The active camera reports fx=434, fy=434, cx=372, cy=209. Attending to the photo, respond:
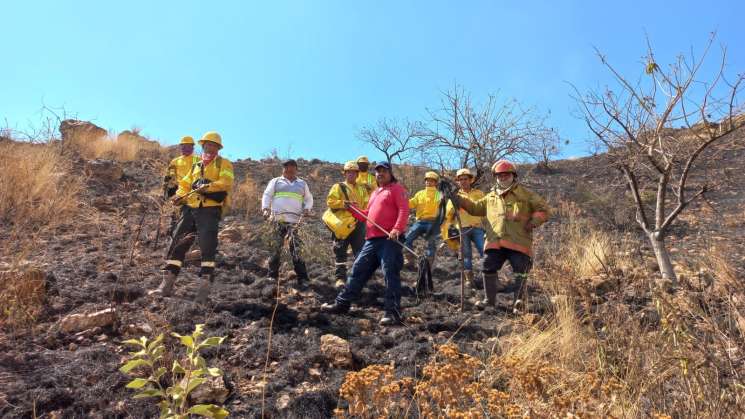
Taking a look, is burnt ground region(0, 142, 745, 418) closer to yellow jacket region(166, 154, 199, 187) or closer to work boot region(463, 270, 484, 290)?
work boot region(463, 270, 484, 290)

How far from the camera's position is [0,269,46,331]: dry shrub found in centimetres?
329

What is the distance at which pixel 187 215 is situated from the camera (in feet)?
15.0

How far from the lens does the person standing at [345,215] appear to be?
18.5ft

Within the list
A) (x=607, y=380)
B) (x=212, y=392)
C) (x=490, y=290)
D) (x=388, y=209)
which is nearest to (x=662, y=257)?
(x=490, y=290)

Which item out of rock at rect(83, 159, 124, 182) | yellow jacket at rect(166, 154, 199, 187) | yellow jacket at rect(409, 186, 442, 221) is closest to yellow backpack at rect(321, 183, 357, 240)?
yellow jacket at rect(409, 186, 442, 221)

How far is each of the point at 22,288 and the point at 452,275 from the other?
16.7ft

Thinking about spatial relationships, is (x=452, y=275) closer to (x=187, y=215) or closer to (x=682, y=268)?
(x=682, y=268)

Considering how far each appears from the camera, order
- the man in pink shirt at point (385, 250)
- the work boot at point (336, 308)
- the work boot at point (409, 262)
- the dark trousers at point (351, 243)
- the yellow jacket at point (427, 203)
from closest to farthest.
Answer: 1. the man in pink shirt at point (385, 250)
2. the work boot at point (336, 308)
3. the dark trousers at point (351, 243)
4. the yellow jacket at point (427, 203)
5. the work boot at point (409, 262)

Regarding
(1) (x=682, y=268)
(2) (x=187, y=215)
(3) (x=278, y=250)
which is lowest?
(1) (x=682, y=268)

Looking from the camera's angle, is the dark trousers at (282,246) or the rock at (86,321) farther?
the dark trousers at (282,246)

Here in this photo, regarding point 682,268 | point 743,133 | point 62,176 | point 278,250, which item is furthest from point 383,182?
point 62,176

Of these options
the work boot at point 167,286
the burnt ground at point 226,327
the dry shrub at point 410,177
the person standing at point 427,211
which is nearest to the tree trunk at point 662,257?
the burnt ground at point 226,327

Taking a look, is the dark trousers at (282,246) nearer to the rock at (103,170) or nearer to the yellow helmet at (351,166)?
the yellow helmet at (351,166)

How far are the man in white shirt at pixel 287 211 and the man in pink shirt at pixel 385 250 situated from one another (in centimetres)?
116
